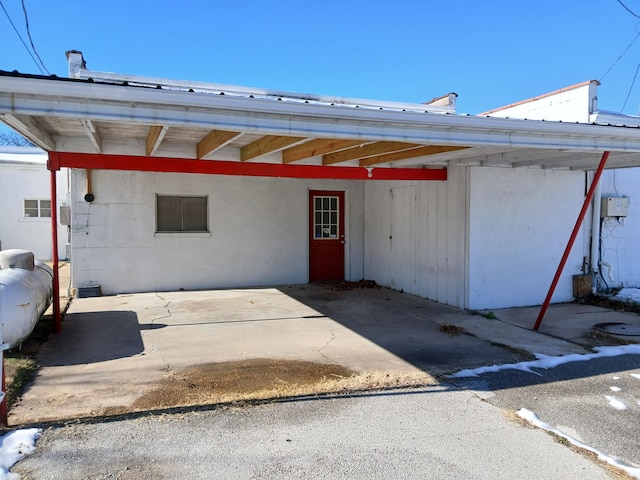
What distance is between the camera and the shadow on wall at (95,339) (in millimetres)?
5430

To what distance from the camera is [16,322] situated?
5.25 m

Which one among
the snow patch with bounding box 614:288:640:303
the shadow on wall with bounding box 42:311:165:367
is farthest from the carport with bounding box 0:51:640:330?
the snow patch with bounding box 614:288:640:303

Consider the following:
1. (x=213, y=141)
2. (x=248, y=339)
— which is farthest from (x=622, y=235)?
(x=213, y=141)

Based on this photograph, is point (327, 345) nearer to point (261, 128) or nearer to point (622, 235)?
point (261, 128)

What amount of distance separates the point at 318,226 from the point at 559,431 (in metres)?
8.23

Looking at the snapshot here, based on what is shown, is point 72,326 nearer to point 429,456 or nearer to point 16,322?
point 16,322

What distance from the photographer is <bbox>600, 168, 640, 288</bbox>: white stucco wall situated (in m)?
9.55

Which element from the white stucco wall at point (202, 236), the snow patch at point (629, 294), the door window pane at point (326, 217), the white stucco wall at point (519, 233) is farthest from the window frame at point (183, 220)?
the snow patch at point (629, 294)

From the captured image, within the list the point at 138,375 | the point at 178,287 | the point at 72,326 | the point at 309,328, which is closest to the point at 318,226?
the point at 178,287

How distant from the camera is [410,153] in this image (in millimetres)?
7184

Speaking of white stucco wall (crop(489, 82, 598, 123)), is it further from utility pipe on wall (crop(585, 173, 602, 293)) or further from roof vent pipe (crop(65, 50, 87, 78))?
roof vent pipe (crop(65, 50, 87, 78))

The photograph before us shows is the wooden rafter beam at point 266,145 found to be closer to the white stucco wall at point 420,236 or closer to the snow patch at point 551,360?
the snow patch at point 551,360

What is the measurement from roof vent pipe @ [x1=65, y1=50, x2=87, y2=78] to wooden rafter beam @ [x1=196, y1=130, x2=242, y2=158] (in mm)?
2963

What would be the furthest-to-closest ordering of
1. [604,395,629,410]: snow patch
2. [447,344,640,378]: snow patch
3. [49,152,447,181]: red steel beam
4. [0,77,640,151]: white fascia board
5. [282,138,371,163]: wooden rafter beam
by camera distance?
1. [49,152,447,181]: red steel beam
2. [282,138,371,163]: wooden rafter beam
3. [447,344,640,378]: snow patch
4. [604,395,629,410]: snow patch
5. [0,77,640,151]: white fascia board
